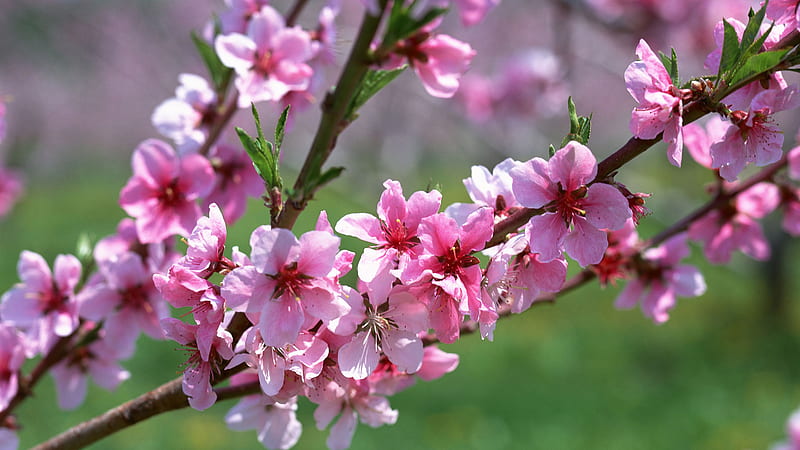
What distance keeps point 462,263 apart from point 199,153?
54 cm

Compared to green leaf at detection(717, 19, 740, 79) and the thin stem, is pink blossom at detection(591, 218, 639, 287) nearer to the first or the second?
green leaf at detection(717, 19, 740, 79)

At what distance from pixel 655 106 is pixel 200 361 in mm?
495

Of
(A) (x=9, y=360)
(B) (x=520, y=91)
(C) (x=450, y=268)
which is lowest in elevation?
(B) (x=520, y=91)

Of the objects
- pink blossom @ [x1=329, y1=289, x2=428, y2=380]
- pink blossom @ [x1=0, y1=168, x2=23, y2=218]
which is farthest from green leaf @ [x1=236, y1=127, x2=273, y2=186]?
pink blossom @ [x1=0, y1=168, x2=23, y2=218]

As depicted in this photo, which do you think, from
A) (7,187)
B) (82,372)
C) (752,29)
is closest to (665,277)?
(752,29)

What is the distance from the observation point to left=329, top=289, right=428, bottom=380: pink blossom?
0.64 meters

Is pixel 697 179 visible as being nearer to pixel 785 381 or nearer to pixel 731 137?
pixel 785 381

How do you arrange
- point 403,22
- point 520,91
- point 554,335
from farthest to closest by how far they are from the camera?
point 554,335
point 520,91
point 403,22

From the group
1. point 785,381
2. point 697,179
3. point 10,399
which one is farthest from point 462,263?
point 697,179

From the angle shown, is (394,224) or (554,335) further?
(554,335)

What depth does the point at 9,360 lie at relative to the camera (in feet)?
3.08

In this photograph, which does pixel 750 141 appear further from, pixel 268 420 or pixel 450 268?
pixel 268 420

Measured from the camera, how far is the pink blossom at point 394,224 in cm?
67

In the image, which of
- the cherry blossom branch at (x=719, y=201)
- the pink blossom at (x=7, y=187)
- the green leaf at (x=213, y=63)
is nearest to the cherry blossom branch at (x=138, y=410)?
the green leaf at (x=213, y=63)
